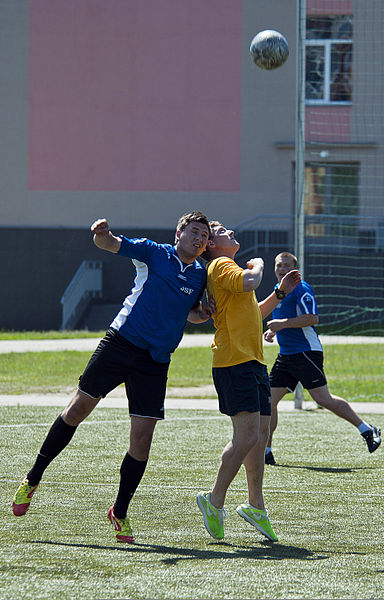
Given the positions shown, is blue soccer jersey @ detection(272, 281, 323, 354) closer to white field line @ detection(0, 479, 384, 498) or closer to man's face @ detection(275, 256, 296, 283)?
man's face @ detection(275, 256, 296, 283)

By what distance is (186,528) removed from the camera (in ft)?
18.4

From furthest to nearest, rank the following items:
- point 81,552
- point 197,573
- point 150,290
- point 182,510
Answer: point 182,510 → point 150,290 → point 81,552 → point 197,573

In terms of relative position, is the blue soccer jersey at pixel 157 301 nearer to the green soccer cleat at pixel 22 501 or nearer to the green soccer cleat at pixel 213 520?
the green soccer cleat at pixel 213 520

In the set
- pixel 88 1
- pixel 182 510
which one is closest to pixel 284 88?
pixel 88 1

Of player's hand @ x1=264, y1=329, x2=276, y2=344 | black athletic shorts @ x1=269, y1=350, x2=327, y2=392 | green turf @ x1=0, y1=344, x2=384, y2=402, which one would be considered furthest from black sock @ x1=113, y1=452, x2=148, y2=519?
green turf @ x1=0, y1=344, x2=384, y2=402

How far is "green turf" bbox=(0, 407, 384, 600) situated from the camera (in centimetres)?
431

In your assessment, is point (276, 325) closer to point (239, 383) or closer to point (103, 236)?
point (239, 383)

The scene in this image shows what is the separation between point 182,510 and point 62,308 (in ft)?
69.3

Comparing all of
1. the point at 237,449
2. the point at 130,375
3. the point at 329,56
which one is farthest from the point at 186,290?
the point at 329,56

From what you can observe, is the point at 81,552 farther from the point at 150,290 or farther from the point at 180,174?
the point at 180,174

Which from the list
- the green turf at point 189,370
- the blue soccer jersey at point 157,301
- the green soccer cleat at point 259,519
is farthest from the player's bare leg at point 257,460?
the green turf at point 189,370

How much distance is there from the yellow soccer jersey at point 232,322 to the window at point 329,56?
20250mm

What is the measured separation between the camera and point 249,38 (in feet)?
86.7

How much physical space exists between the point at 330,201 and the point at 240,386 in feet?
69.6
